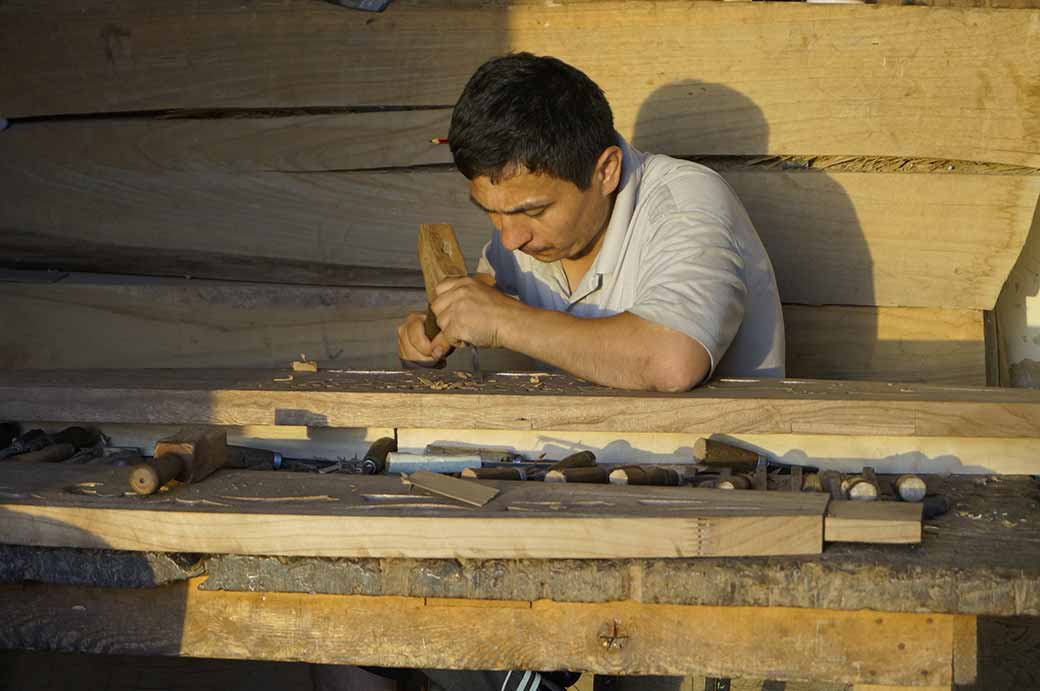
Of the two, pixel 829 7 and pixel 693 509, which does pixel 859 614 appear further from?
pixel 829 7

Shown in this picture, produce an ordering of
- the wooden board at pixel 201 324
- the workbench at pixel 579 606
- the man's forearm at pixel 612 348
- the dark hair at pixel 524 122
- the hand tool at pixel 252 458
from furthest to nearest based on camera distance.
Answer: the wooden board at pixel 201 324
the dark hair at pixel 524 122
the man's forearm at pixel 612 348
the hand tool at pixel 252 458
the workbench at pixel 579 606

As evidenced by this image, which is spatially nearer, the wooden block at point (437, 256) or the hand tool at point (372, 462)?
the hand tool at point (372, 462)

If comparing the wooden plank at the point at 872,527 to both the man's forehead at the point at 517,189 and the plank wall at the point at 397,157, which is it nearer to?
the man's forehead at the point at 517,189

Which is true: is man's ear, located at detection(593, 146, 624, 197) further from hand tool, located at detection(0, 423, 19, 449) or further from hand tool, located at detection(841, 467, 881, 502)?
hand tool, located at detection(0, 423, 19, 449)

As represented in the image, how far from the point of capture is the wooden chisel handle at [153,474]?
6.56ft

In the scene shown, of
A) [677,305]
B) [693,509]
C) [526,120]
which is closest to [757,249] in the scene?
[677,305]

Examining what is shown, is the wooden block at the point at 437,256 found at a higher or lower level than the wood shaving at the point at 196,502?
higher

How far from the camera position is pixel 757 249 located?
2992mm

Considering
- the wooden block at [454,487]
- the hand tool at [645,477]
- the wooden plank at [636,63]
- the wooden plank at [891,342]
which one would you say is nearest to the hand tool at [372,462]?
the wooden block at [454,487]

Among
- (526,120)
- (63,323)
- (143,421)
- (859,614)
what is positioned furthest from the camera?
(63,323)

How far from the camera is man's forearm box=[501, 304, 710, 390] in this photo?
8.27 feet

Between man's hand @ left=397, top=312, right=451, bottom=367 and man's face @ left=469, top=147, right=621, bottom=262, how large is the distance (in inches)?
13.0

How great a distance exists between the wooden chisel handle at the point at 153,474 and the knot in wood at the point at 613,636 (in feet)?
2.65

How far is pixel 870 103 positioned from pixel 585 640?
77.2 inches
